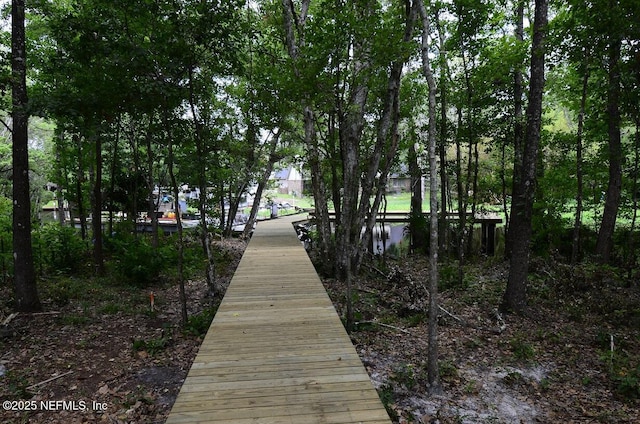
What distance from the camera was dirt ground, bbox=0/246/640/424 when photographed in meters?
4.20

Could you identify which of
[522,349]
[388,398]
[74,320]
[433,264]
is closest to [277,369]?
[388,398]

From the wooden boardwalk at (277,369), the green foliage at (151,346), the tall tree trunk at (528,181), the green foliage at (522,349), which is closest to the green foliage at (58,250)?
the green foliage at (151,346)

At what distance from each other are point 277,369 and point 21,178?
18.7ft

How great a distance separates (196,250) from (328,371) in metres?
10.7

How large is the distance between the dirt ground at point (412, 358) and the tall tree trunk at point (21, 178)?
438 millimetres

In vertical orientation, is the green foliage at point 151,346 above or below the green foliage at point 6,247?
below

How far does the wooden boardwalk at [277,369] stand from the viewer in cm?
281

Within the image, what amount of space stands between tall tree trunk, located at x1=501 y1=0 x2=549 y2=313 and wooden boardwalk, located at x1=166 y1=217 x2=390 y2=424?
375cm

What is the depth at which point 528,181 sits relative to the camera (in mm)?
6559

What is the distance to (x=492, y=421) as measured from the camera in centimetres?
404

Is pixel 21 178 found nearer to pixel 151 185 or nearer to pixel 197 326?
pixel 151 185

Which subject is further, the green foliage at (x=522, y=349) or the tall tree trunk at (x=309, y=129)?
the tall tree trunk at (x=309, y=129)

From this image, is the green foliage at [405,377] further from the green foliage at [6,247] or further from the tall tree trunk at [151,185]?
the green foliage at [6,247]

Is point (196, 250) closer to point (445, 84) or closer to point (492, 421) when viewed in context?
point (445, 84)
